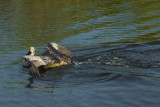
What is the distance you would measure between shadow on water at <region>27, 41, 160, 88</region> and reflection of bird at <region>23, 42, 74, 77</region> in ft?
0.83

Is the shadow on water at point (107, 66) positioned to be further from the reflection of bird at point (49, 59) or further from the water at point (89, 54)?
the reflection of bird at point (49, 59)

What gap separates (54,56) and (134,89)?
3676mm

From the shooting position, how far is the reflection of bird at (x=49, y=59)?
10.8 meters

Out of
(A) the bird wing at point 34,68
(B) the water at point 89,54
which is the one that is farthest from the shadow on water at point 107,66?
(A) the bird wing at point 34,68

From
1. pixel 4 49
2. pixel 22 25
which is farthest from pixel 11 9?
pixel 4 49

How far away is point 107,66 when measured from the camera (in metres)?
10.6

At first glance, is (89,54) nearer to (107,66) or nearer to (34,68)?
(107,66)

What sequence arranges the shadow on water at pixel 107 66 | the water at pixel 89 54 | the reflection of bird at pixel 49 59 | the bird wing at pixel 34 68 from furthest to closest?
the reflection of bird at pixel 49 59
the bird wing at pixel 34 68
the shadow on water at pixel 107 66
the water at pixel 89 54

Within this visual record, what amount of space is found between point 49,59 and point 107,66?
2.21 metres

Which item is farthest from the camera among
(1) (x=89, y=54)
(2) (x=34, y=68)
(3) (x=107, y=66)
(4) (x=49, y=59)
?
(1) (x=89, y=54)

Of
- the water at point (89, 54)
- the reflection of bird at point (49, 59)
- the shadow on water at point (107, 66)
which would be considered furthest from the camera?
the reflection of bird at point (49, 59)

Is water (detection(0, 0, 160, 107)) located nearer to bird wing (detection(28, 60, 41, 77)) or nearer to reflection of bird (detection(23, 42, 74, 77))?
bird wing (detection(28, 60, 41, 77))

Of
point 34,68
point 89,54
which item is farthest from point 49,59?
point 89,54

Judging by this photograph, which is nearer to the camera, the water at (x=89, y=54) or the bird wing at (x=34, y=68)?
the water at (x=89, y=54)
